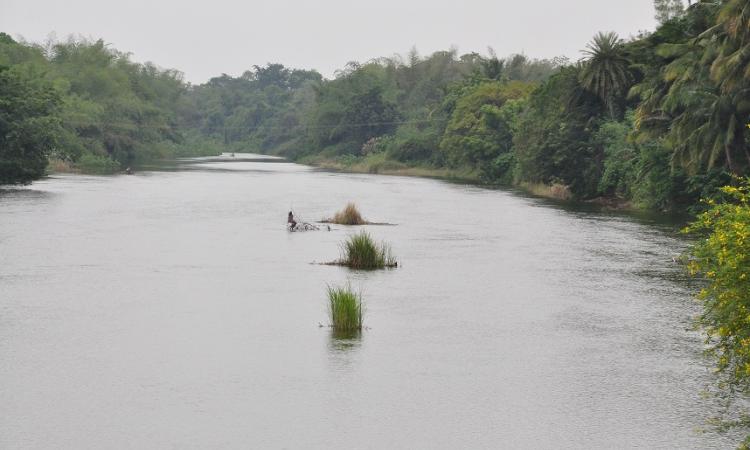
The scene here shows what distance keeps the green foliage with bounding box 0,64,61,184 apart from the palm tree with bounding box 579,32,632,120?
3508 centimetres

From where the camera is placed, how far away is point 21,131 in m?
64.6

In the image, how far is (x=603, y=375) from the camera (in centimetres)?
1834

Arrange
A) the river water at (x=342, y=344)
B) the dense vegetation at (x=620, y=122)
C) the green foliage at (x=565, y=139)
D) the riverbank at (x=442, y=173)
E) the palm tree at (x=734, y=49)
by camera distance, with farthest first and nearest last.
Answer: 1. the green foliage at (x=565, y=139)
2. the riverbank at (x=442, y=173)
3. the dense vegetation at (x=620, y=122)
4. the palm tree at (x=734, y=49)
5. the river water at (x=342, y=344)

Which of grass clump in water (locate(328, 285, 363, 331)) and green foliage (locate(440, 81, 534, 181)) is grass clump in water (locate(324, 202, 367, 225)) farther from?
green foliage (locate(440, 81, 534, 181))

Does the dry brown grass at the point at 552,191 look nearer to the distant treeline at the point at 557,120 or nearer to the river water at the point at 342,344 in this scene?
the distant treeline at the point at 557,120

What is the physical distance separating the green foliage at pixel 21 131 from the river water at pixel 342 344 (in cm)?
2337

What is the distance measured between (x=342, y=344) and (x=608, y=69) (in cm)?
4962

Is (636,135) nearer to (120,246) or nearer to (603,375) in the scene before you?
(120,246)

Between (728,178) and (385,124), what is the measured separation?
327 ft

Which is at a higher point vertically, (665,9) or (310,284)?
(665,9)

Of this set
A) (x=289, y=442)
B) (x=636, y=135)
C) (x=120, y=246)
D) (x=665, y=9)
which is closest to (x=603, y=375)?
(x=289, y=442)

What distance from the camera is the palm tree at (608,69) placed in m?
66.4

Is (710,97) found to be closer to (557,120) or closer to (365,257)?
(365,257)

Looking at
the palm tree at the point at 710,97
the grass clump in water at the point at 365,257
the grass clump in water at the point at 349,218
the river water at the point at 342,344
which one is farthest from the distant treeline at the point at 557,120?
the grass clump in water at the point at 349,218
